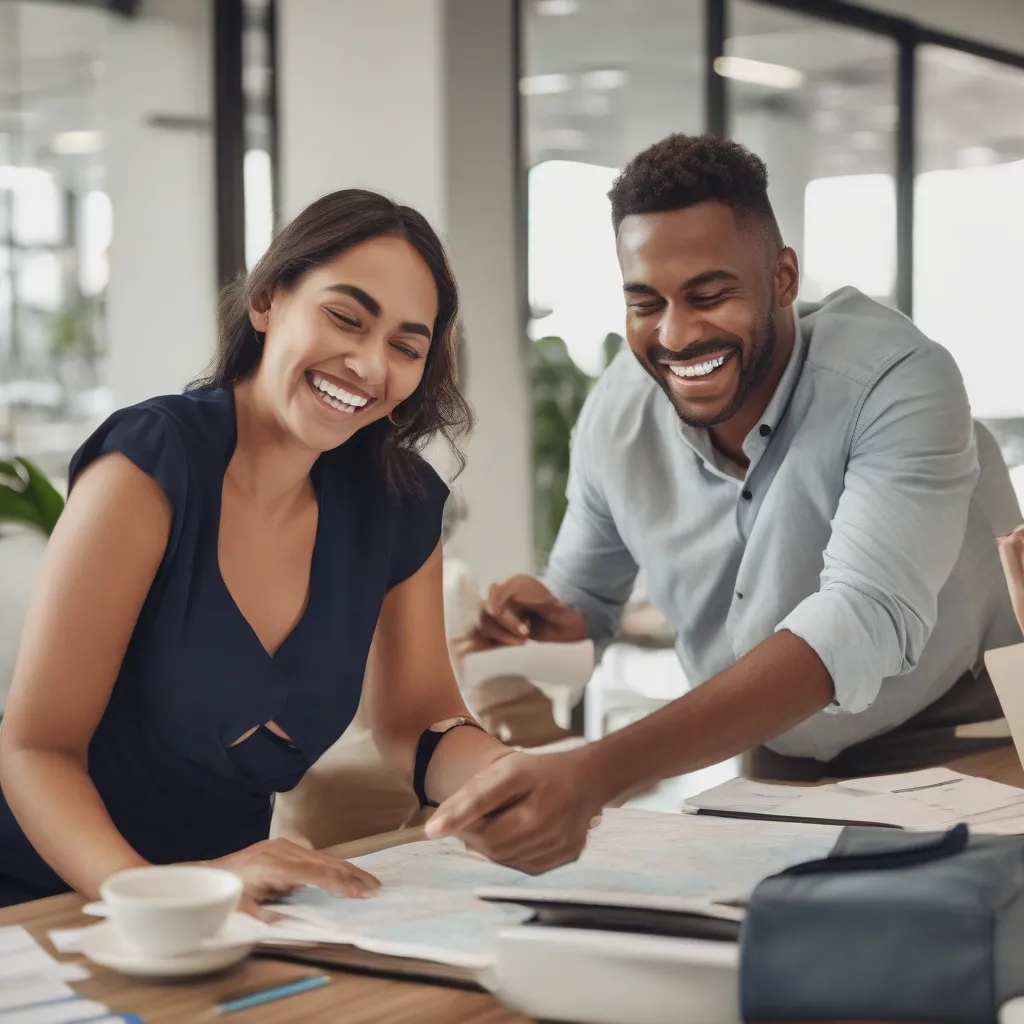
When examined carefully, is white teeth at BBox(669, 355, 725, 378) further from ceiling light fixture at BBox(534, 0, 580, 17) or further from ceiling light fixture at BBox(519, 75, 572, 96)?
ceiling light fixture at BBox(534, 0, 580, 17)

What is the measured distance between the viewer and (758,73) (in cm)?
557

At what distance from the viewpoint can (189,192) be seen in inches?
179

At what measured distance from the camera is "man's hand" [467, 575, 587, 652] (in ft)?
6.71

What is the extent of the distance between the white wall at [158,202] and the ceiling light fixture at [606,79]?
1.31 m

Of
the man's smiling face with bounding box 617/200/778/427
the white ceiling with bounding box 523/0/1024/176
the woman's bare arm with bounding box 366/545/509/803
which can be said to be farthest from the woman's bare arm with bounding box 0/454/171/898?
the white ceiling with bounding box 523/0/1024/176

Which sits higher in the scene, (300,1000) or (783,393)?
(783,393)

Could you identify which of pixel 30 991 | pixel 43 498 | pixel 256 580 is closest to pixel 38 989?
pixel 30 991

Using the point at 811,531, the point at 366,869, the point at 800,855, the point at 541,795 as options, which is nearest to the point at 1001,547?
the point at 811,531

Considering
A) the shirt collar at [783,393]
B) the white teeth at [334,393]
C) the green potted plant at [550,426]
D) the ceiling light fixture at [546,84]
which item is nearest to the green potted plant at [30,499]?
the green potted plant at [550,426]

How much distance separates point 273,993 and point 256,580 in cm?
70

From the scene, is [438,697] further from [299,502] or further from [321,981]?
[321,981]

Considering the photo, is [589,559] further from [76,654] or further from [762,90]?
[762,90]

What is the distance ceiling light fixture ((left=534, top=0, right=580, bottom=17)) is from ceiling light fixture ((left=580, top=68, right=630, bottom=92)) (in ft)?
0.72

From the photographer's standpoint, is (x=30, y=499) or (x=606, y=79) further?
(x=606, y=79)
